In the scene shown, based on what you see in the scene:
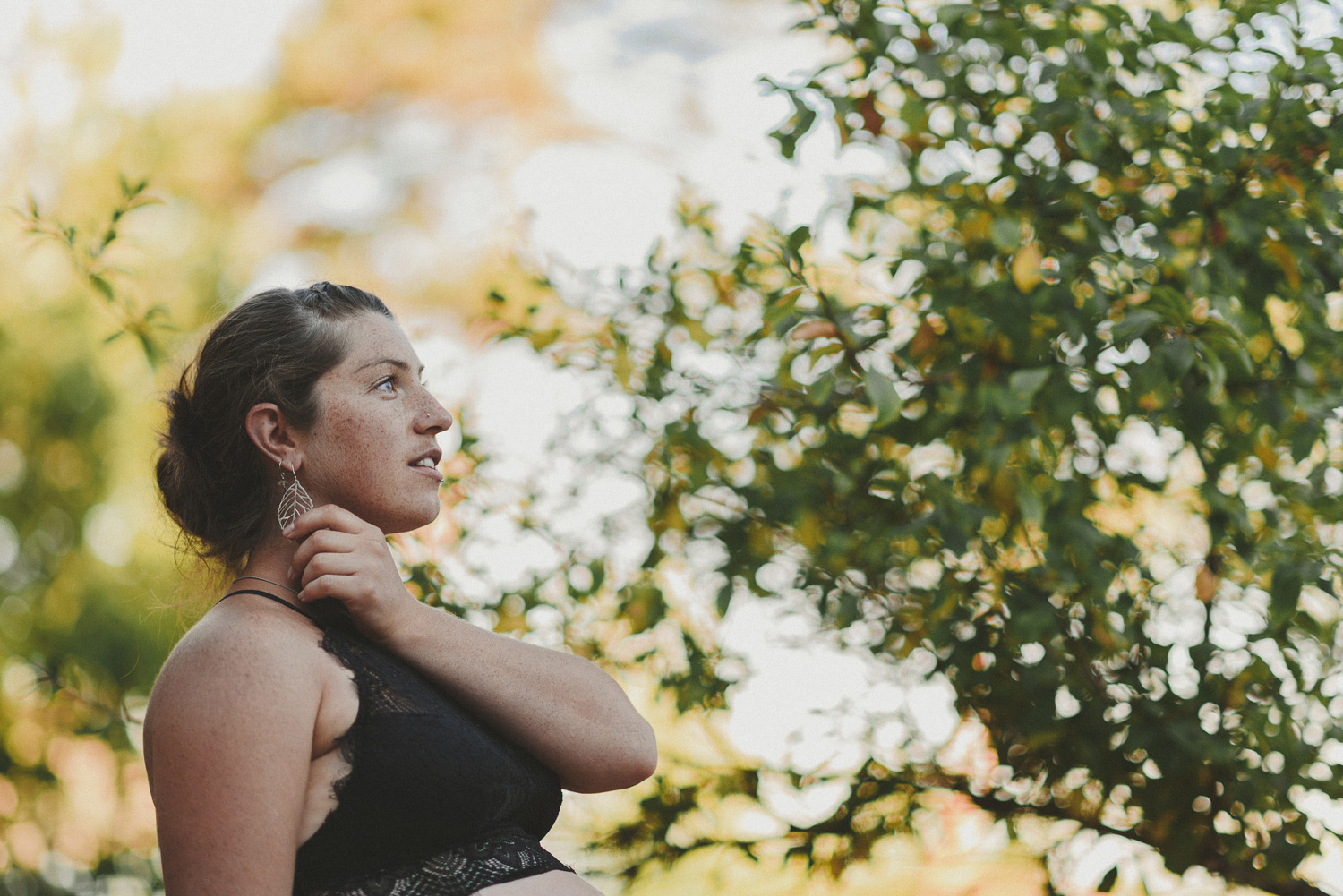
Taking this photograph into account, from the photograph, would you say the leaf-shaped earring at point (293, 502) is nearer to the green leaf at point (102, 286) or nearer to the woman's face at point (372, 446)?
the woman's face at point (372, 446)

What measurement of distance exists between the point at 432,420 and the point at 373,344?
0.50ft

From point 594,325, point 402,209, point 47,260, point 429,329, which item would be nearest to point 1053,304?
point 594,325

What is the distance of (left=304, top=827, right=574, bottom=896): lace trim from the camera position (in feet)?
4.10

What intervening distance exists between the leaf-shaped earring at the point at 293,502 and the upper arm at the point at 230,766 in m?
0.29

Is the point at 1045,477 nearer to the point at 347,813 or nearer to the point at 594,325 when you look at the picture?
the point at 594,325

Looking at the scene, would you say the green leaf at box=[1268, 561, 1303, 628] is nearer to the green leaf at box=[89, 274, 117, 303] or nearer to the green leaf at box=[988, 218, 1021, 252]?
the green leaf at box=[988, 218, 1021, 252]

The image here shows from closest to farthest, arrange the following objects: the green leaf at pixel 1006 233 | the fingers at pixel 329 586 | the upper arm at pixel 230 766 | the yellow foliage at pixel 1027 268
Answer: the upper arm at pixel 230 766
the fingers at pixel 329 586
the green leaf at pixel 1006 233
the yellow foliage at pixel 1027 268

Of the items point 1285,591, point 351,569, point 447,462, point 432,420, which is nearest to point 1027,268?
point 1285,591

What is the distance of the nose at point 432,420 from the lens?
5.06 feet

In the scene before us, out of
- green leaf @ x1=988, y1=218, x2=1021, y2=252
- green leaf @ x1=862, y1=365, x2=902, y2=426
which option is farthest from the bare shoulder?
green leaf @ x1=988, y1=218, x2=1021, y2=252

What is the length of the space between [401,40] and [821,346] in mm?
8976

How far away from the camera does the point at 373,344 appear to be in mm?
1587

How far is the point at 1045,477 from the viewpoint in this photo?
7.01 feet

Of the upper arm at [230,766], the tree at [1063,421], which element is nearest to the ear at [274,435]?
the upper arm at [230,766]
